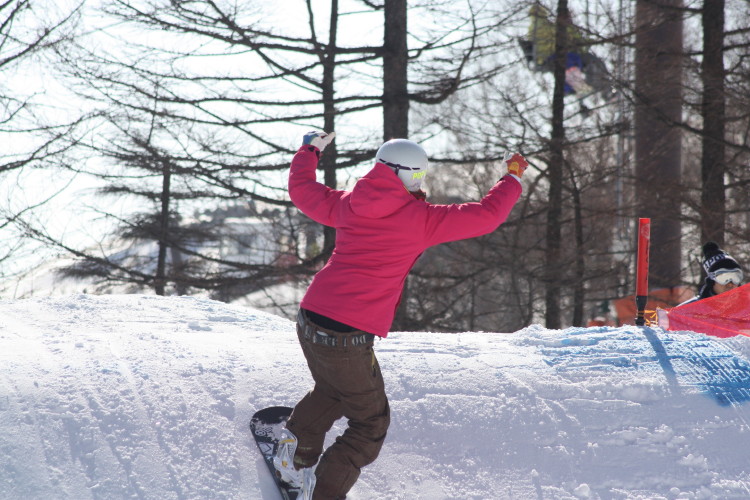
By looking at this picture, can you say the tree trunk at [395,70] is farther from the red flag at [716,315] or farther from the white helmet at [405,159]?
the white helmet at [405,159]

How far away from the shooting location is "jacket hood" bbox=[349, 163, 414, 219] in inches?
126

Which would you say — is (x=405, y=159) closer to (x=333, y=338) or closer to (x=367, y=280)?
(x=367, y=280)

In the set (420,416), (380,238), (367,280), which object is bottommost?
(420,416)

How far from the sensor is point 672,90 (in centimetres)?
1233

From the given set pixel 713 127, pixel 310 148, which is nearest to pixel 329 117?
pixel 713 127

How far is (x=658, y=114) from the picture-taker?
12219mm

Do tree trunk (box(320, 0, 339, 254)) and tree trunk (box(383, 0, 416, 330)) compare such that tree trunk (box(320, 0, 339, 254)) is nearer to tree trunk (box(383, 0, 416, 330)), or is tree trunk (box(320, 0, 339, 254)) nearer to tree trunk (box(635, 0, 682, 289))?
tree trunk (box(383, 0, 416, 330))

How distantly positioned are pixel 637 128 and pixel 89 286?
39.9ft

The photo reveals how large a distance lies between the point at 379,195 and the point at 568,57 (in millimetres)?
12330

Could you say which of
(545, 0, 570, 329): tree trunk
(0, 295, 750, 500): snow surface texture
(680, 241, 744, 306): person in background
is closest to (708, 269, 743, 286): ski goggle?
(680, 241, 744, 306): person in background

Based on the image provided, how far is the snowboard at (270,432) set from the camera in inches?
141

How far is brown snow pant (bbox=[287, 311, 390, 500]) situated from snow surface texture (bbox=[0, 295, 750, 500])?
1.41 feet

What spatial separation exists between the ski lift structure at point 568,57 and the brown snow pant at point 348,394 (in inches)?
417

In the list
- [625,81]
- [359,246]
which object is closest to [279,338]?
[359,246]
